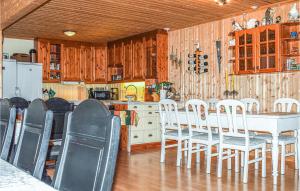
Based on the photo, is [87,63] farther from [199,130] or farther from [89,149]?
[89,149]

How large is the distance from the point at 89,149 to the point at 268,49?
4.93 meters

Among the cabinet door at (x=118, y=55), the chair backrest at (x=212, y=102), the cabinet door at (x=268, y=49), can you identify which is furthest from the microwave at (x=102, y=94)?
the cabinet door at (x=268, y=49)

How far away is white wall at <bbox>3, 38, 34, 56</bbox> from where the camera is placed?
8.44 metres

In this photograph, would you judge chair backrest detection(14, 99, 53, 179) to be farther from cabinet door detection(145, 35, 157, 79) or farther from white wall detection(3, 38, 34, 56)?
white wall detection(3, 38, 34, 56)

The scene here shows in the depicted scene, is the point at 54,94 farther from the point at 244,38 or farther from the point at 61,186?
the point at 61,186

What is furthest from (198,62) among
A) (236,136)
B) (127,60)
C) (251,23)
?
(236,136)

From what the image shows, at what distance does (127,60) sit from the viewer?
28.1 ft

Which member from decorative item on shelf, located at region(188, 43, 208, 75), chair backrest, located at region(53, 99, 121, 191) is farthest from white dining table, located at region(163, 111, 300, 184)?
chair backrest, located at region(53, 99, 121, 191)

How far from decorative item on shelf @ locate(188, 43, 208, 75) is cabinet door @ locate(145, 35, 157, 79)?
0.88 m

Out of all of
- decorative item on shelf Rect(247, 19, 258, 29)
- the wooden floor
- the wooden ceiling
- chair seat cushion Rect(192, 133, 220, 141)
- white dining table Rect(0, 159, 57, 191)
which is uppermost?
the wooden ceiling

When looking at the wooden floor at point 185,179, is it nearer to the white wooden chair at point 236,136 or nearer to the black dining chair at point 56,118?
the white wooden chair at point 236,136

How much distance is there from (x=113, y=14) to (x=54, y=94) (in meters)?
3.34

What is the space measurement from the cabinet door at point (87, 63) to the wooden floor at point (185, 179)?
412 cm

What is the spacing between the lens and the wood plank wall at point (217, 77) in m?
5.69
